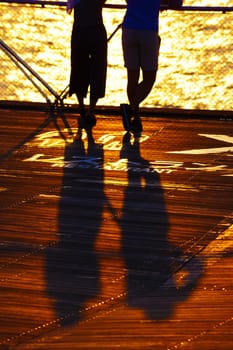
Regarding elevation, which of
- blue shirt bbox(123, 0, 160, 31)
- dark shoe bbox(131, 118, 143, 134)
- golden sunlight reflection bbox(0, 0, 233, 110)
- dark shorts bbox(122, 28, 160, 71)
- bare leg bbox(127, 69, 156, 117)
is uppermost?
blue shirt bbox(123, 0, 160, 31)

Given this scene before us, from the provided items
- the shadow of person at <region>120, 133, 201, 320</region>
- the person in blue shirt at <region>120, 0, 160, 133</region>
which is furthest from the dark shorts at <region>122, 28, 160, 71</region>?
the shadow of person at <region>120, 133, 201, 320</region>

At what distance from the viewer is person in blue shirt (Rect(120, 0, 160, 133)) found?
12.7 m

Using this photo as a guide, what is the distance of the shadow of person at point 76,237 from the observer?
285 inches

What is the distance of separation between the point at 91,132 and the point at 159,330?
621 cm

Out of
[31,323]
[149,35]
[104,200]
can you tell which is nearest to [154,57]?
[149,35]

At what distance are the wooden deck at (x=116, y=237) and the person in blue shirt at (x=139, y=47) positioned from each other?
0.26 meters

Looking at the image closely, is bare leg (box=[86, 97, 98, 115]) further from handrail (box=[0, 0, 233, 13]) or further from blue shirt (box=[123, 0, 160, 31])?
handrail (box=[0, 0, 233, 13])

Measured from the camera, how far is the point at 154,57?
12766 mm

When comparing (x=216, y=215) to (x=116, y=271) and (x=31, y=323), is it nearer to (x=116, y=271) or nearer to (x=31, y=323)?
(x=116, y=271)

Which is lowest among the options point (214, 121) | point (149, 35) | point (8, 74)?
point (8, 74)

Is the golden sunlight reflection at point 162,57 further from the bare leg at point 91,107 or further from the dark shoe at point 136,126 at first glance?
the dark shoe at point 136,126

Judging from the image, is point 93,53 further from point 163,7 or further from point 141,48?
point 163,7

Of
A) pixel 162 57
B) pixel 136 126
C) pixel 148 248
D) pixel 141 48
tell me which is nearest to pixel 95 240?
pixel 148 248

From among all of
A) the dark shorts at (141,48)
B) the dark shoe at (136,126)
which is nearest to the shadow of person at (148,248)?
the dark shoe at (136,126)
